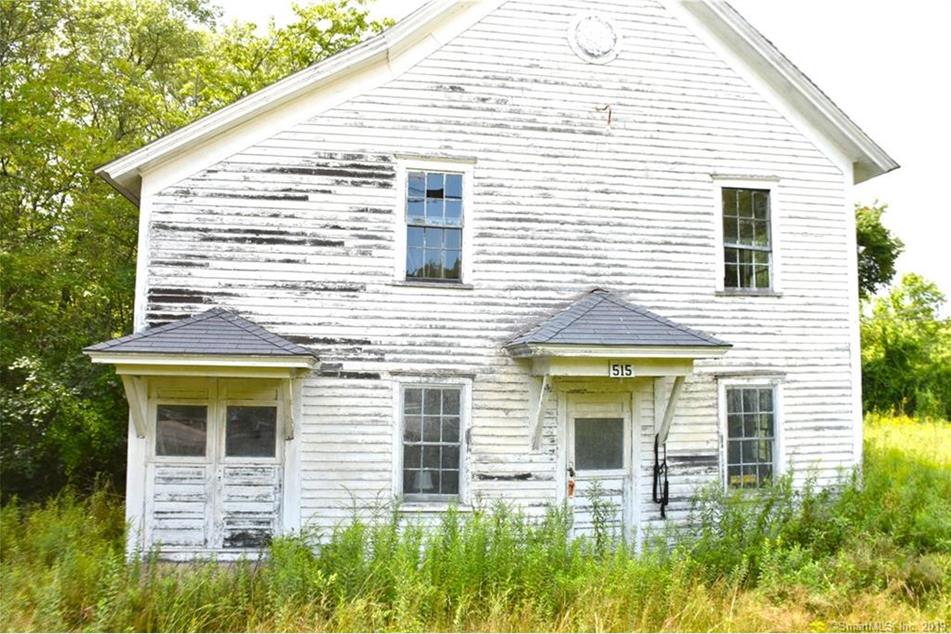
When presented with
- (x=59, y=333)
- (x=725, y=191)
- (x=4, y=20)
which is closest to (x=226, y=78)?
(x=4, y=20)

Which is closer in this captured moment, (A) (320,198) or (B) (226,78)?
(A) (320,198)

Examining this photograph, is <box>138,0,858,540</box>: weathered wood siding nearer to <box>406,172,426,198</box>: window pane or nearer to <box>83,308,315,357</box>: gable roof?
<box>406,172,426,198</box>: window pane

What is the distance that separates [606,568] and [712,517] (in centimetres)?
291

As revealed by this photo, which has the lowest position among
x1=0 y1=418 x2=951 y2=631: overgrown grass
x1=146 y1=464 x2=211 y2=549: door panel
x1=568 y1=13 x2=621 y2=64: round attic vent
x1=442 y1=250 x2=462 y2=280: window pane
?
x1=0 y1=418 x2=951 y2=631: overgrown grass

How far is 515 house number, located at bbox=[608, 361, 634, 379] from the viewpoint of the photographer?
28.7 ft

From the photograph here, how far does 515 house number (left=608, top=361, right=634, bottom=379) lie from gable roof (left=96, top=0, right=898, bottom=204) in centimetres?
479

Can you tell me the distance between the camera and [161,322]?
868cm

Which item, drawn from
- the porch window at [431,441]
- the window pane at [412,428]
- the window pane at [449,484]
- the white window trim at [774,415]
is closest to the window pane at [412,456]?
the porch window at [431,441]

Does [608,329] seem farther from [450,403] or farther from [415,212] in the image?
[415,212]

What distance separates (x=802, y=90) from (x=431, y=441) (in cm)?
740

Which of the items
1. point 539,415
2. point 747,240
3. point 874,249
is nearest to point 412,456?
point 539,415

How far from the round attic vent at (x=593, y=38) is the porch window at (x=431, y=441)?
5065 mm

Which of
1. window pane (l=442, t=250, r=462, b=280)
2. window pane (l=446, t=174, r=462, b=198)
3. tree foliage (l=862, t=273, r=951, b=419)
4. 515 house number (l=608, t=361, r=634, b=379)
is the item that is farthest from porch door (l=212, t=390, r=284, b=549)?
tree foliage (l=862, t=273, r=951, b=419)

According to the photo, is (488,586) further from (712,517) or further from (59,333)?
(59,333)
